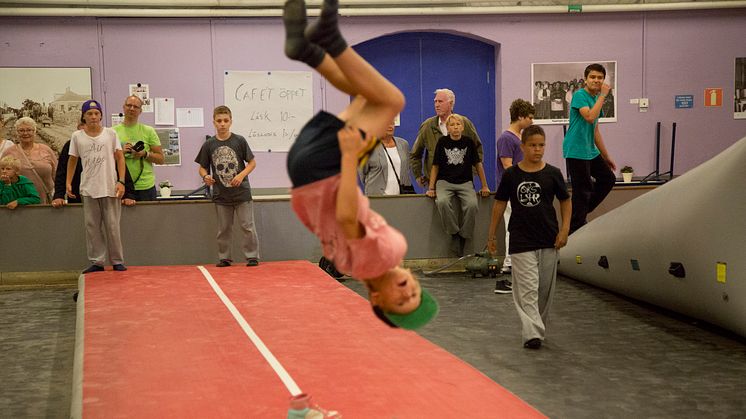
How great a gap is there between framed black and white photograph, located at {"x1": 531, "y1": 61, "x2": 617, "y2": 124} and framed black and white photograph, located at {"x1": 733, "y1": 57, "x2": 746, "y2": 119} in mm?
1805

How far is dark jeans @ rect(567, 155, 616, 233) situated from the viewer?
23.8 feet

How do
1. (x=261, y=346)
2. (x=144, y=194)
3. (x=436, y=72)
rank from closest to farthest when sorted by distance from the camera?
(x=261, y=346) → (x=144, y=194) → (x=436, y=72)

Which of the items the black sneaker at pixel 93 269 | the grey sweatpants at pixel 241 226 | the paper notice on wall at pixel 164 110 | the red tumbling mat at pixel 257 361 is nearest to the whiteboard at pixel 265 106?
the paper notice on wall at pixel 164 110

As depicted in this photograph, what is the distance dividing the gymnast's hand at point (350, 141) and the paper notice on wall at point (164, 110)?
873 cm

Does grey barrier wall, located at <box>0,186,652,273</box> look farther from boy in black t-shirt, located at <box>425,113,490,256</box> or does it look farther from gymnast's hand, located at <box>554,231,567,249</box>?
gymnast's hand, located at <box>554,231,567,249</box>

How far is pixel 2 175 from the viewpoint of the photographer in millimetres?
8281

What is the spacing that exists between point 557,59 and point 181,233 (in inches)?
243

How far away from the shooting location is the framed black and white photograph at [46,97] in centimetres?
1074

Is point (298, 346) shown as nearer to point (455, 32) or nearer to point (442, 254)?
point (442, 254)

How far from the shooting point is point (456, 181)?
8359 millimetres

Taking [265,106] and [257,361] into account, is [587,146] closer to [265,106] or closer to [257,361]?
[257,361]

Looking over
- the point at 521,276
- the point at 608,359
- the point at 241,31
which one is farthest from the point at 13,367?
the point at 241,31

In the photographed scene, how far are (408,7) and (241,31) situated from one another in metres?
2.36

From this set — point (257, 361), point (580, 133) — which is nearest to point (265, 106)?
point (580, 133)
